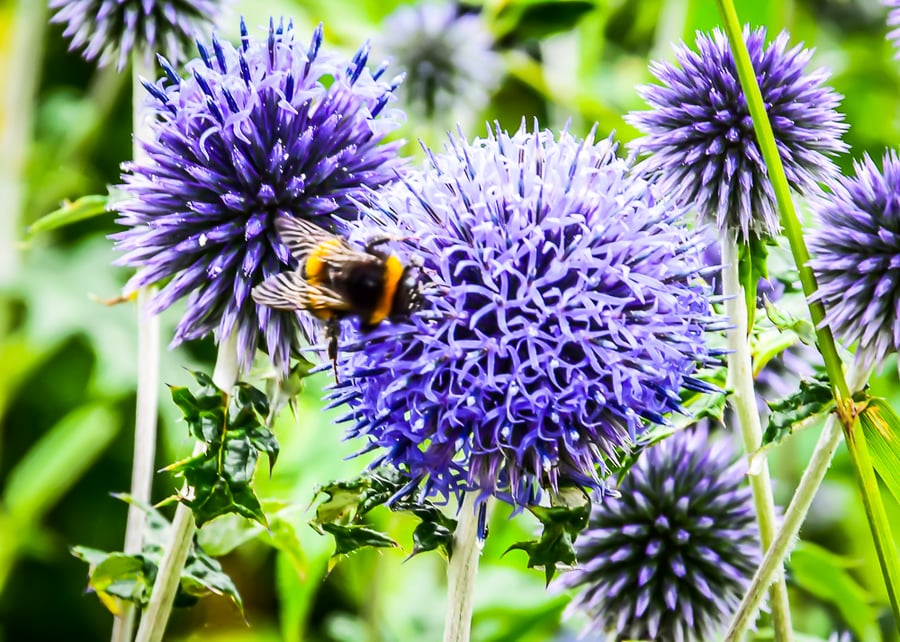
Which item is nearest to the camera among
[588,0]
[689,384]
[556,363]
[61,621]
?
[556,363]

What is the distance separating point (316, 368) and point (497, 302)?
23 cm

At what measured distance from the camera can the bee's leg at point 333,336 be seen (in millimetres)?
881

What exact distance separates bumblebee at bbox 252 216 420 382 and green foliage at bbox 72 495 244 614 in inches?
10.9

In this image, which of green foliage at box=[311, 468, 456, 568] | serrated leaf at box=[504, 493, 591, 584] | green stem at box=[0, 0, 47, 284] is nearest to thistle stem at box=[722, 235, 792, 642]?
serrated leaf at box=[504, 493, 591, 584]

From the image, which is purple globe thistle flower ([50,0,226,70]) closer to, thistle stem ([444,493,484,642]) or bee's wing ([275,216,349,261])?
bee's wing ([275,216,349,261])

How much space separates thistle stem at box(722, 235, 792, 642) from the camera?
3.20ft

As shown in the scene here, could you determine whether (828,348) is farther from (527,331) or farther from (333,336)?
(333,336)

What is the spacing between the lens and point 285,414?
160cm

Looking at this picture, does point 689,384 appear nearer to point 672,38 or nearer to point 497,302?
point 497,302

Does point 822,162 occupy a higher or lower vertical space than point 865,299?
higher

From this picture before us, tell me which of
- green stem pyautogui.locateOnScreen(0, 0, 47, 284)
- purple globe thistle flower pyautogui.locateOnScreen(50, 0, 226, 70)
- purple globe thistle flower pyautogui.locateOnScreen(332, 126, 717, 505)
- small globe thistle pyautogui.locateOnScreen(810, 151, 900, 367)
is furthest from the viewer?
green stem pyautogui.locateOnScreen(0, 0, 47, 284)

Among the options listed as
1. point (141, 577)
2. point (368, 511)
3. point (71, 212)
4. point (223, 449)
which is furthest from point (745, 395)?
point (71, 212)

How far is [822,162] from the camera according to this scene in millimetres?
1006

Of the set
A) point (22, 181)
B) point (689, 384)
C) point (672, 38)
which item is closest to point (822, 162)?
point (689, 384)
